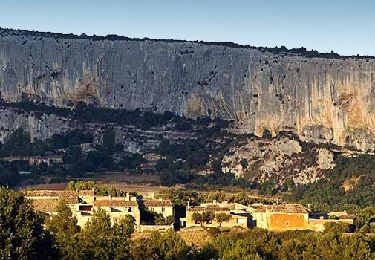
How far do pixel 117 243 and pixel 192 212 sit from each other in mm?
20452

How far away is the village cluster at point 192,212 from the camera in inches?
2682

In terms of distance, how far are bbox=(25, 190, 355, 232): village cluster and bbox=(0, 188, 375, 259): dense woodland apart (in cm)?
540

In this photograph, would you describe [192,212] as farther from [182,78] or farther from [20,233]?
[182,78]

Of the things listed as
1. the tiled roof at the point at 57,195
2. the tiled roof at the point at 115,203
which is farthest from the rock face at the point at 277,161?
the tiled roof at the point at 115,203

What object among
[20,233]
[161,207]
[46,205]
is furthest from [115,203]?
[20,233]

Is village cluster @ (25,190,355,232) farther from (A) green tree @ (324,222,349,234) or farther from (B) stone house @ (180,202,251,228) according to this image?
(A) green tree @ (324,222,349,234)

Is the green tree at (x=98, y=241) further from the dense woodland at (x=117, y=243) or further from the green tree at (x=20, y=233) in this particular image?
the green tree at (x=20, y=233)

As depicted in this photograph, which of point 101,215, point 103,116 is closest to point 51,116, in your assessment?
point 103,116

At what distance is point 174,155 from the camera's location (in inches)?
4946

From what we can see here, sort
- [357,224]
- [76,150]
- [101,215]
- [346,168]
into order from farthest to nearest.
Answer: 1. [76,150]
2. [346,168]
3. [357,224]
4. [101,215]

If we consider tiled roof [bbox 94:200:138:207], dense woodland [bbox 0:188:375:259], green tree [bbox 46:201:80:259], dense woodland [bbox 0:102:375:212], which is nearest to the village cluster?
tiled roof [bbox 94:200:138:207]

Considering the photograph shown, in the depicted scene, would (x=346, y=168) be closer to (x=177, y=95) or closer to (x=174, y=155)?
(x=174, y=155)

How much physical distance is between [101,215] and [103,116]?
82.9 meters

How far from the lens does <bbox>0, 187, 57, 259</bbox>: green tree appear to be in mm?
46656
